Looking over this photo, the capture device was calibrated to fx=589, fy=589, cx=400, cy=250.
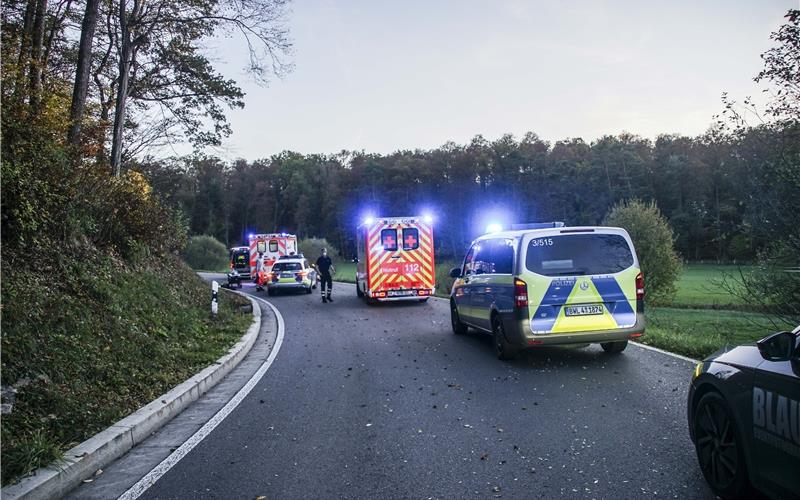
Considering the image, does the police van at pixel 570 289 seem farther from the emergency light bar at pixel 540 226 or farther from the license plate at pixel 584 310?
the emergency light bar at pixel 540 226

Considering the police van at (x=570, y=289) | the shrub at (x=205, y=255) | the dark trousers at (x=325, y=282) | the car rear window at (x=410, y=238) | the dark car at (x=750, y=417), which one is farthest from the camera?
the shrub at (x=205, y=255)

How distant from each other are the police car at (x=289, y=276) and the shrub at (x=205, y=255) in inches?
1567

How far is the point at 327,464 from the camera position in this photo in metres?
4.77

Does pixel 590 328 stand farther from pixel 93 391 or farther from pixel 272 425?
pixel 93 391

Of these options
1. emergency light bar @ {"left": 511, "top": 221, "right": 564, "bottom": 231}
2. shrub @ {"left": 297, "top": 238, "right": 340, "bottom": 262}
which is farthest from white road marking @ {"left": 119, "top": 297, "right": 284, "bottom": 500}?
shrub @ {"left": 297, "top": 238, "right": 340, "bottom": 262}

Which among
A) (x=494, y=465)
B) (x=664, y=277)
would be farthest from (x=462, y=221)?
(x=494, y=465)

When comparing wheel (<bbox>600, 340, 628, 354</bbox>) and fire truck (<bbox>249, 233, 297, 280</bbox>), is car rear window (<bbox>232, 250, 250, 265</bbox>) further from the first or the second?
wheel (<bbox>600, 340, 628, 354</bbox>)

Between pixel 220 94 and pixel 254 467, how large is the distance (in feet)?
57.2

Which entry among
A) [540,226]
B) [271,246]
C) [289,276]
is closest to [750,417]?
[540,226]

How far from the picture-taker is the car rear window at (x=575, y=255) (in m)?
8.45

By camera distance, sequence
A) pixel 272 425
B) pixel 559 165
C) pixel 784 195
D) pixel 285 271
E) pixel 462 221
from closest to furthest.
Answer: pixel 272 425, pixel 784 195, pixel 285 271, pixel 559 165, pixel 462 221

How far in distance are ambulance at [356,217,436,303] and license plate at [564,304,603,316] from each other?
11100mm

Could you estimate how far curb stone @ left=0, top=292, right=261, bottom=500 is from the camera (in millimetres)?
4074

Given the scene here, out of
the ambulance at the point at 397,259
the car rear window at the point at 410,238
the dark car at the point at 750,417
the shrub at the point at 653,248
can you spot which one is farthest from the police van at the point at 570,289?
the shrub at the point at 653,248
